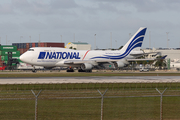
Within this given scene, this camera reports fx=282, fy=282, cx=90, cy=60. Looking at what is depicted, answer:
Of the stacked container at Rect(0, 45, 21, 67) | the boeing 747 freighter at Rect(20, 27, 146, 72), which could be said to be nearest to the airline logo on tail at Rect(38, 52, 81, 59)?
the boeing 747 freighter at Rect(20, 27, 146, 72)

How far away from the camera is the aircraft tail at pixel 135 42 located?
3142 inches

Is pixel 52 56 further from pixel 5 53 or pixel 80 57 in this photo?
pixel 5 53

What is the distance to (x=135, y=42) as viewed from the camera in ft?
265

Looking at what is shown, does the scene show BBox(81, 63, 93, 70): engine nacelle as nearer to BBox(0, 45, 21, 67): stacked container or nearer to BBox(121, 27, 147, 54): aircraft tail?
BBox(121, 27, 147, 54): aircraft tail

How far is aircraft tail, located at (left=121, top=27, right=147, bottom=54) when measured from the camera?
3142 inches

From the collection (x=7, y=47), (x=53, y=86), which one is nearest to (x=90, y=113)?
(x=53, y=86)

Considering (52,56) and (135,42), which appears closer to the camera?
(52,56)

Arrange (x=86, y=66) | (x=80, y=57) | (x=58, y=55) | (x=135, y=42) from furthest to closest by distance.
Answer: (x=135, y=42) < (x=80, y=57) < (x=58, y=55) < (x=86, y=66)

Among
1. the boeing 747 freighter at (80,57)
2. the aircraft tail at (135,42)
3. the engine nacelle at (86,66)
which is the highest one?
the aircraft tail at (135,42)

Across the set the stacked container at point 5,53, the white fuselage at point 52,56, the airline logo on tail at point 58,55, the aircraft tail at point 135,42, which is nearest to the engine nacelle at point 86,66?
the white fuselage at point 52,56

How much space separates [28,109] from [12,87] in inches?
612

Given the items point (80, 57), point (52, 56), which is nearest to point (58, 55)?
point (52, 56)

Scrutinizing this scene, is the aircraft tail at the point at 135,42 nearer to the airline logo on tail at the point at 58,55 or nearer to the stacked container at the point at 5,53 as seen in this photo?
the airline logo on tail at the point at 58,55

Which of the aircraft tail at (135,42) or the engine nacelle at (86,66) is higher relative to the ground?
the aircraft tail at (135,42)
